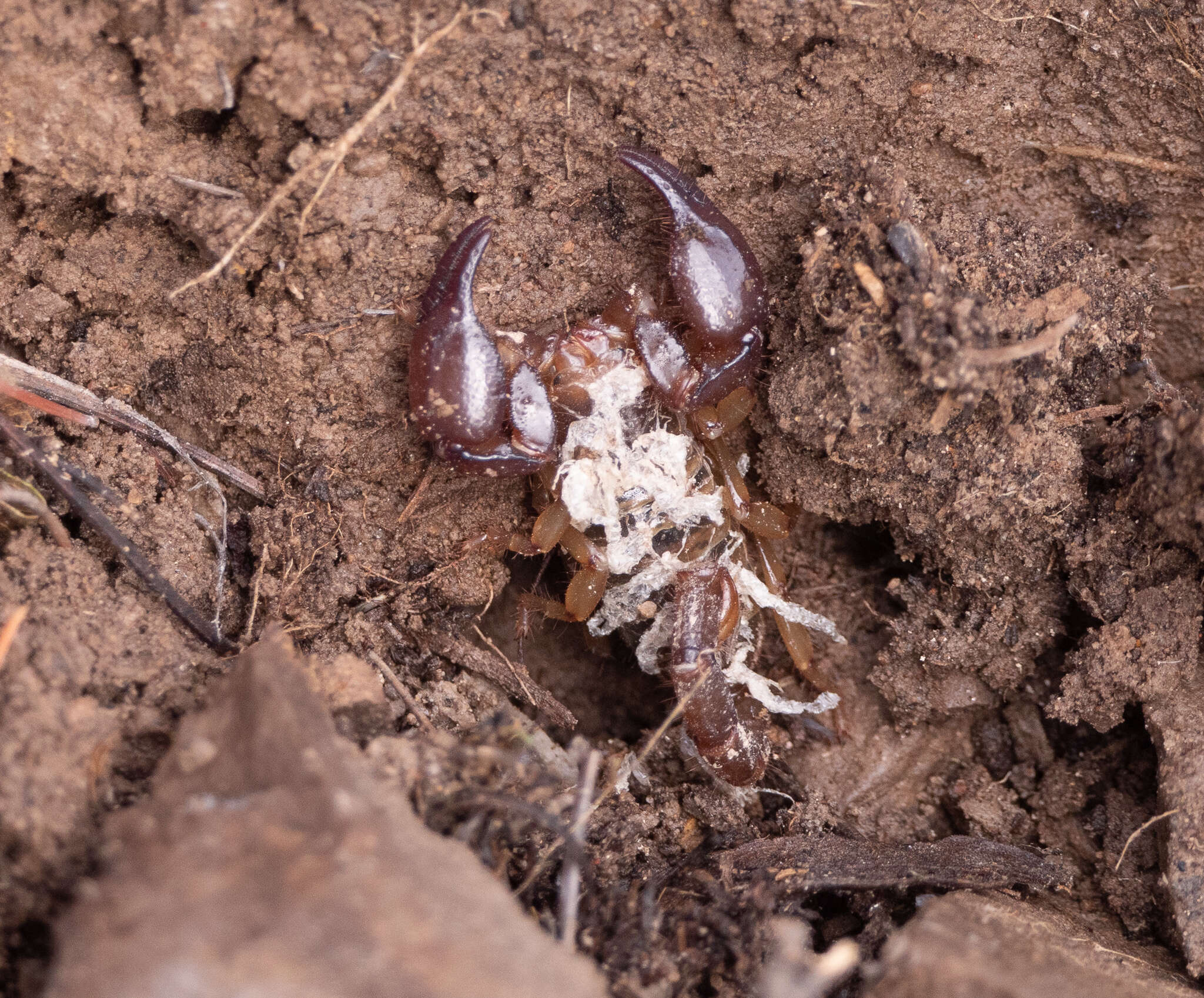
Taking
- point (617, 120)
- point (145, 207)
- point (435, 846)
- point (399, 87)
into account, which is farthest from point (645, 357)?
point (435, 846)

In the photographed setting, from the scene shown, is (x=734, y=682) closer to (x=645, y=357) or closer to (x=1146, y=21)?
(x=645, y=357)

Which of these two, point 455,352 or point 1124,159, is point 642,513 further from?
point 1124,159

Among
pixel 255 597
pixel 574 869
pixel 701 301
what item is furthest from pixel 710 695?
pixel 255 597

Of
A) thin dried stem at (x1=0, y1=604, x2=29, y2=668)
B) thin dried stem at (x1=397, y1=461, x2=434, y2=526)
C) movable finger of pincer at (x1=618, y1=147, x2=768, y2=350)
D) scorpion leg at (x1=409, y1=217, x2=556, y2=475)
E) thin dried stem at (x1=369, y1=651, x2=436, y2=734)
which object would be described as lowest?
thin dried stem at (x1=369, y1=651, x2=436, y2=734)

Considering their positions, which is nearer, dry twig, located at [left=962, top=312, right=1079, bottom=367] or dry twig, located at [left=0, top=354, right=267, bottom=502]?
dry twig, located at [left=962, top=312, right=1079, bottom=367]

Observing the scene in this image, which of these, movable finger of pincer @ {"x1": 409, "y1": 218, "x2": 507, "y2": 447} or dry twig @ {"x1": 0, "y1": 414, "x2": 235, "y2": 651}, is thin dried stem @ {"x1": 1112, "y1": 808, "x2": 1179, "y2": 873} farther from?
dry twig @ {"x1": 0, "y1": 414, "x2": 235, "y2": 651}

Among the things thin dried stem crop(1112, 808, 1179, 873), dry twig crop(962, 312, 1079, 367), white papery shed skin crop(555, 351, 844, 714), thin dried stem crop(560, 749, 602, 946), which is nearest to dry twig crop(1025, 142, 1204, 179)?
dry twig crop(962, 312, 1079, 367)

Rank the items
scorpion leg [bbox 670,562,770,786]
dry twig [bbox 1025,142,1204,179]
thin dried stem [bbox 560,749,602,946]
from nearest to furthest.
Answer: thin dried stem [bbox 560,749,602,946] < dry twig [bbox 1025,142,1204,179] < scorpion leg [bbox 670,562,770,786]

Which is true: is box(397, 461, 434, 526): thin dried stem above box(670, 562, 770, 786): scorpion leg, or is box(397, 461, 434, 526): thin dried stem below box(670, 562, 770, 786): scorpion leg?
above
